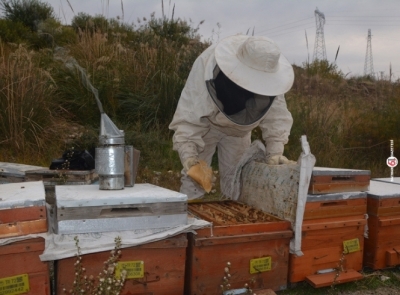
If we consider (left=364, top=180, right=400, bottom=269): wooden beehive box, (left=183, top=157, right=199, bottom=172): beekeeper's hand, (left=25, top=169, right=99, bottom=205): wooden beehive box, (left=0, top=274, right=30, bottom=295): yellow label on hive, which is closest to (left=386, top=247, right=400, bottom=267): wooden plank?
(left=364, top=180, right=400, bottom=269): wooden beehive box

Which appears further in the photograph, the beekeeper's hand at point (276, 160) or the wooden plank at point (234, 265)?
the beekeeper's hand at point (276, 160)

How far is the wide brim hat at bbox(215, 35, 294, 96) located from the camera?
2309mm

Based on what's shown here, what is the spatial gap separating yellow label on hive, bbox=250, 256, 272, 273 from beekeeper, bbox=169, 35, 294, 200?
0.68m

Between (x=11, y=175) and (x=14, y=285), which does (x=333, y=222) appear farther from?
(x=11, y=175)

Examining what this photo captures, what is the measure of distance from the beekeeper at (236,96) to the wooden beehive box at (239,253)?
57 centimetres

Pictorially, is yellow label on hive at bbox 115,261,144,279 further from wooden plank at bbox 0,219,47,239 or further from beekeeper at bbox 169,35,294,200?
beekeeper at bbox 169,35,294,200

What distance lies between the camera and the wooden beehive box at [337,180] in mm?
2119

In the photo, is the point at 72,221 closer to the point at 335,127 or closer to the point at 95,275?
the point at 95,275

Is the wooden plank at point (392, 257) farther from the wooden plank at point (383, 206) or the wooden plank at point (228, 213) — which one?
the wooden plank at point (228, 213)

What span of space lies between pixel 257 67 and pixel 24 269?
5.14ft

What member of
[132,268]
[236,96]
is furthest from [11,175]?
[236,96]

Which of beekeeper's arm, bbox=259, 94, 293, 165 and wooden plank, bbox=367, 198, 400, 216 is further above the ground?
beekeeper's arm, bbox=259, 94, 293, 165

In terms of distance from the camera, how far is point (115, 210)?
1.73 metres

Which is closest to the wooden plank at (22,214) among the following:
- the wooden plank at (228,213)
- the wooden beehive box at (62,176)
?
the wooden plank at (228,213)
